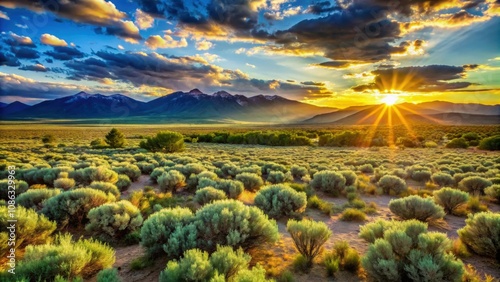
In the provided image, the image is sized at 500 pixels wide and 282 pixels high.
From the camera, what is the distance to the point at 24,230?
17.2ft

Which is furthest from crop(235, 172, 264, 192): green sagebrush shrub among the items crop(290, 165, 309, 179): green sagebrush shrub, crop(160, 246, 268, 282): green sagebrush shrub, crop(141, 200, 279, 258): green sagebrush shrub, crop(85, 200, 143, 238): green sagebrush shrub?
crop(160, 246, 268, 282): green sagebrush shrub

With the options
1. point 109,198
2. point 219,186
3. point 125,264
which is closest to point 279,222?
point 219,186

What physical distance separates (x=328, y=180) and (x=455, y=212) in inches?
179

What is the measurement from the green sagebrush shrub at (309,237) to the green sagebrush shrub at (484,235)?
9.77ft

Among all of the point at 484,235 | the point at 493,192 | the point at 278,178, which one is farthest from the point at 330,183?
the point at 484,235

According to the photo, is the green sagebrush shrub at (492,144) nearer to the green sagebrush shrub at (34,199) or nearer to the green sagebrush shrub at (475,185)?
the green sagebrush shrub at (475,185)

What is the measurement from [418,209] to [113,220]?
7.96 meters

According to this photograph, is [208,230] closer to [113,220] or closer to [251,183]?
[113,220]

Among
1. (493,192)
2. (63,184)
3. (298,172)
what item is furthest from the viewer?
(298,172)

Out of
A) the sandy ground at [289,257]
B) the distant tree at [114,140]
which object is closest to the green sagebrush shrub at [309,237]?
the sandy ground at [289,257]

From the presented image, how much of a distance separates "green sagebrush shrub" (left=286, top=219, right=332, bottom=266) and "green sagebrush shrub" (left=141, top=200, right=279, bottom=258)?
46 centimetres

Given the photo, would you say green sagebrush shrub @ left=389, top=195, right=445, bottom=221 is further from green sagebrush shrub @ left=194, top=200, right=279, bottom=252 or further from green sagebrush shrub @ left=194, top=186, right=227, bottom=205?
green sagebrush shrub @ left=194, top=186, right=227, bottom=205

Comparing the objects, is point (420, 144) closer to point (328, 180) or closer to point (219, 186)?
point (328, 180)

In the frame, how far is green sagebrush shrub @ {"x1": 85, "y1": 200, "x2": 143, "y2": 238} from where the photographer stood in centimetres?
632
